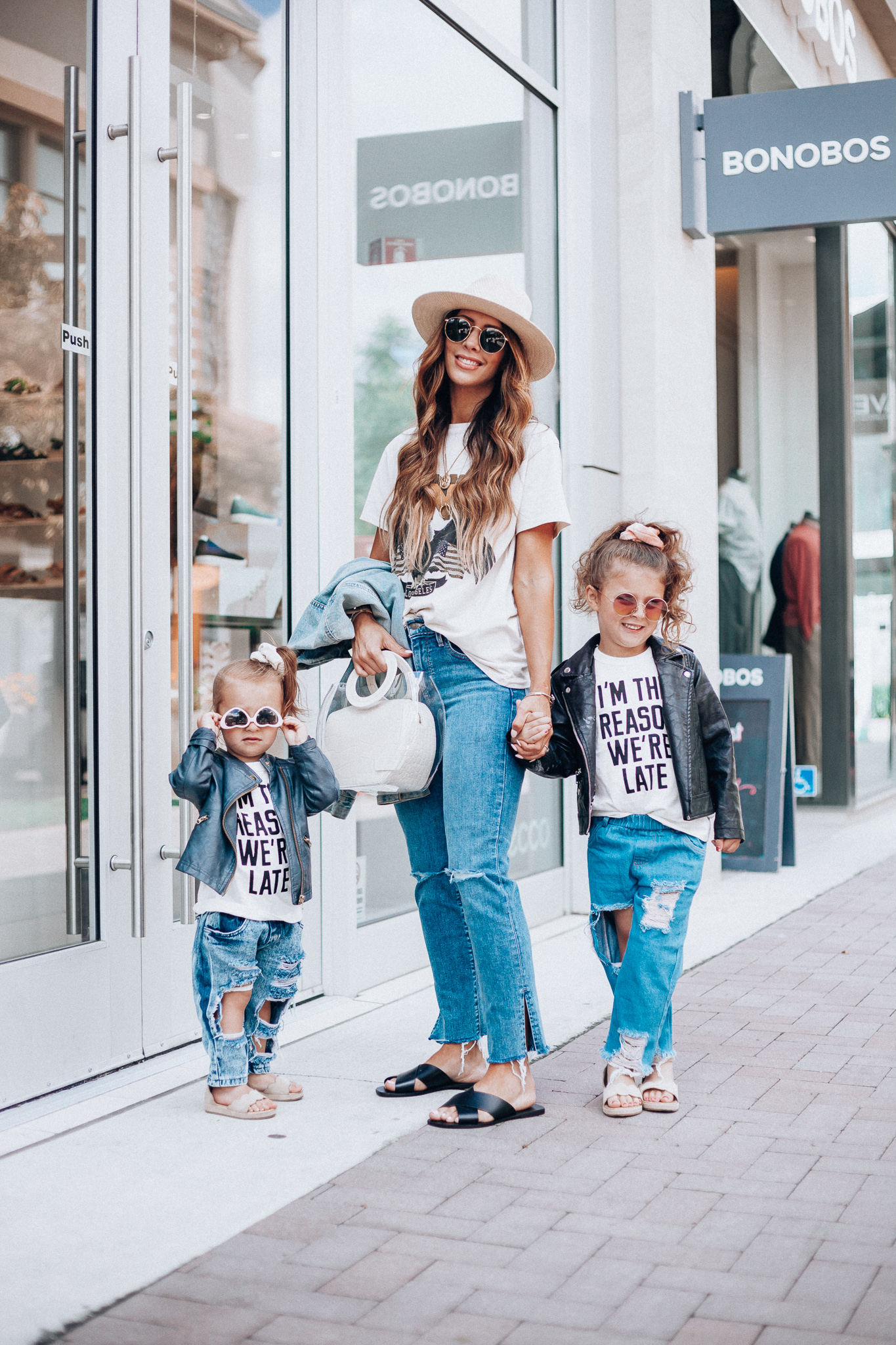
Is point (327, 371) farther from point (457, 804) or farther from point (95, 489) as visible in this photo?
point (457, 804)

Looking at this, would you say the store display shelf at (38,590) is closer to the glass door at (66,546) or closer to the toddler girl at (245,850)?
the glass door at (66,546)

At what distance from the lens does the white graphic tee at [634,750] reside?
3590 millimetres

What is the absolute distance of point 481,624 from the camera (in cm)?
349

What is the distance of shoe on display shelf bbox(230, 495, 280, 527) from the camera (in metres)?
4.49

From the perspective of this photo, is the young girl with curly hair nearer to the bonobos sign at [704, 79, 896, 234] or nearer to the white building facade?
the white building facade

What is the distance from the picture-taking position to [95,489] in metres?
3.81

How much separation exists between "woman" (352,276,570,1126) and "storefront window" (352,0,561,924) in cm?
149

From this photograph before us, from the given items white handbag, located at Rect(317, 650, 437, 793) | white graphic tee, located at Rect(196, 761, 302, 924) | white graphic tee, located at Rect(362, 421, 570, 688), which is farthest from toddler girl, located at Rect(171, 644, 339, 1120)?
white graphic tee, located at Rect(362, 421, 570, 688)

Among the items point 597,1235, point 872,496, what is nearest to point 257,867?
point 597,1235

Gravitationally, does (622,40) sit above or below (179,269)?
above

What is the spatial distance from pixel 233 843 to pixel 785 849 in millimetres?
4967

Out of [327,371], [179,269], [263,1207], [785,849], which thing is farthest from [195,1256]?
[785,849]

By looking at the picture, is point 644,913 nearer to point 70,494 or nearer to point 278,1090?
point 278,1090

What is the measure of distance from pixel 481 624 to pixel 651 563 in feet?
1.53
